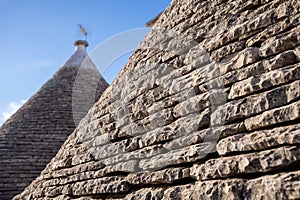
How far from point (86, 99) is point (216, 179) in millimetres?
10031

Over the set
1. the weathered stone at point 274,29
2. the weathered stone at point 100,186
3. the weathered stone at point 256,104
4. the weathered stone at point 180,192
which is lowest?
the weathered stone at point 180,192

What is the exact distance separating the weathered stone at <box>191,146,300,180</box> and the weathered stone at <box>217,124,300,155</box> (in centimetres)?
4

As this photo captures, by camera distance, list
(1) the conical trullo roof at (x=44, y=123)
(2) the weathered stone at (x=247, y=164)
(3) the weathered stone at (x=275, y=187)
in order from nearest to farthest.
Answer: (3) the weathered stone at (x=275, y=187) < (2) the weathered stone at (x=247, y=164) < (1) the conical trullo roof at (x=44, y=123)

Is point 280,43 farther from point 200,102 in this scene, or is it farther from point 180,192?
point 180,192

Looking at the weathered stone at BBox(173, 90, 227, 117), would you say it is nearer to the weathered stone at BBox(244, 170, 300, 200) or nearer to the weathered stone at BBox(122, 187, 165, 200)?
the weathered stone at BBox(122, 187, 165, 200)

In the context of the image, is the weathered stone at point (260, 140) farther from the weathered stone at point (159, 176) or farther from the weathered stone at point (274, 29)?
the weathered stone at point (274, 29)

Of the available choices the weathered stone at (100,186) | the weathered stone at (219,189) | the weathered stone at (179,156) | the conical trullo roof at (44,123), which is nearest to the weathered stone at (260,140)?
the weathered stone at (179,156)

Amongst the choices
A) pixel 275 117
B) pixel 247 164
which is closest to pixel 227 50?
pixel 275 117

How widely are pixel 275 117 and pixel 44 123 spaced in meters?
9.80

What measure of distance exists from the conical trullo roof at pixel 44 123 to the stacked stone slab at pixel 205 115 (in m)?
5.69

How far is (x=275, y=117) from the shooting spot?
2215 mm

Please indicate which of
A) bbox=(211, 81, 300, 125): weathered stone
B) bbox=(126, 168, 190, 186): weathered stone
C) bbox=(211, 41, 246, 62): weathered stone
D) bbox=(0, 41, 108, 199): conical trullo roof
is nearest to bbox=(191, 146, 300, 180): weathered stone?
bbox=(126, 168, 190, 186): weathered stone

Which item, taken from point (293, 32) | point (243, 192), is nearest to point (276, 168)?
point (243, 192)

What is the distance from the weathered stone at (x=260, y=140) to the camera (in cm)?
206
